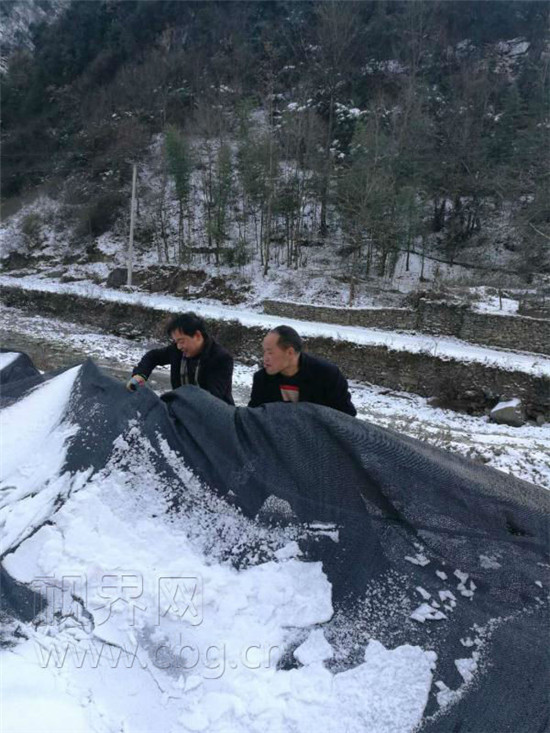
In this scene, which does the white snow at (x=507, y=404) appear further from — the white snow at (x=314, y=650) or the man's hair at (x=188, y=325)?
the white snow at (x=314, y=650)

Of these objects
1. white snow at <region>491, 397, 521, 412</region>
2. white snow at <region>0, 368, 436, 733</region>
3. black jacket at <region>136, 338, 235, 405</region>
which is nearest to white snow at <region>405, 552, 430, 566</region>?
white snow at <region>0, 368, 436, 733</region>

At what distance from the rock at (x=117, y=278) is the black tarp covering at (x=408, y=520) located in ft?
78.6

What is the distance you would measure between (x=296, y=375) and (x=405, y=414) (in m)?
7.42

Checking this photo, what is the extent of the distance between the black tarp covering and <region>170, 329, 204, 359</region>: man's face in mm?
1005

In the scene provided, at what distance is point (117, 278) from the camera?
24.8 metres

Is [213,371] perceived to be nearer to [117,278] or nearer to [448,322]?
[448,322]

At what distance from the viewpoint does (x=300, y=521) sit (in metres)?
1.92

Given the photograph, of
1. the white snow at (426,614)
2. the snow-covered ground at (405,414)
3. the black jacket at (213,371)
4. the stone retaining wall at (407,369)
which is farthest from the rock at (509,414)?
the white snow at (426,614)

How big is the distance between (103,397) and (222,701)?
175 centimetres

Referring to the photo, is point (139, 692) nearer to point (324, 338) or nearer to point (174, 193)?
point (324, 338)

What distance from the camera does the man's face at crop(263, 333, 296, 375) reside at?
2.80 metres

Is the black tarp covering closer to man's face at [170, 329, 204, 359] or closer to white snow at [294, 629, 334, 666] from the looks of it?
white snow at [294, 629, 334, 666]

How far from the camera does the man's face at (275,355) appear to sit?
9.20ft

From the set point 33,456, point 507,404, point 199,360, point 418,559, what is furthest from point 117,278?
point 418,559
